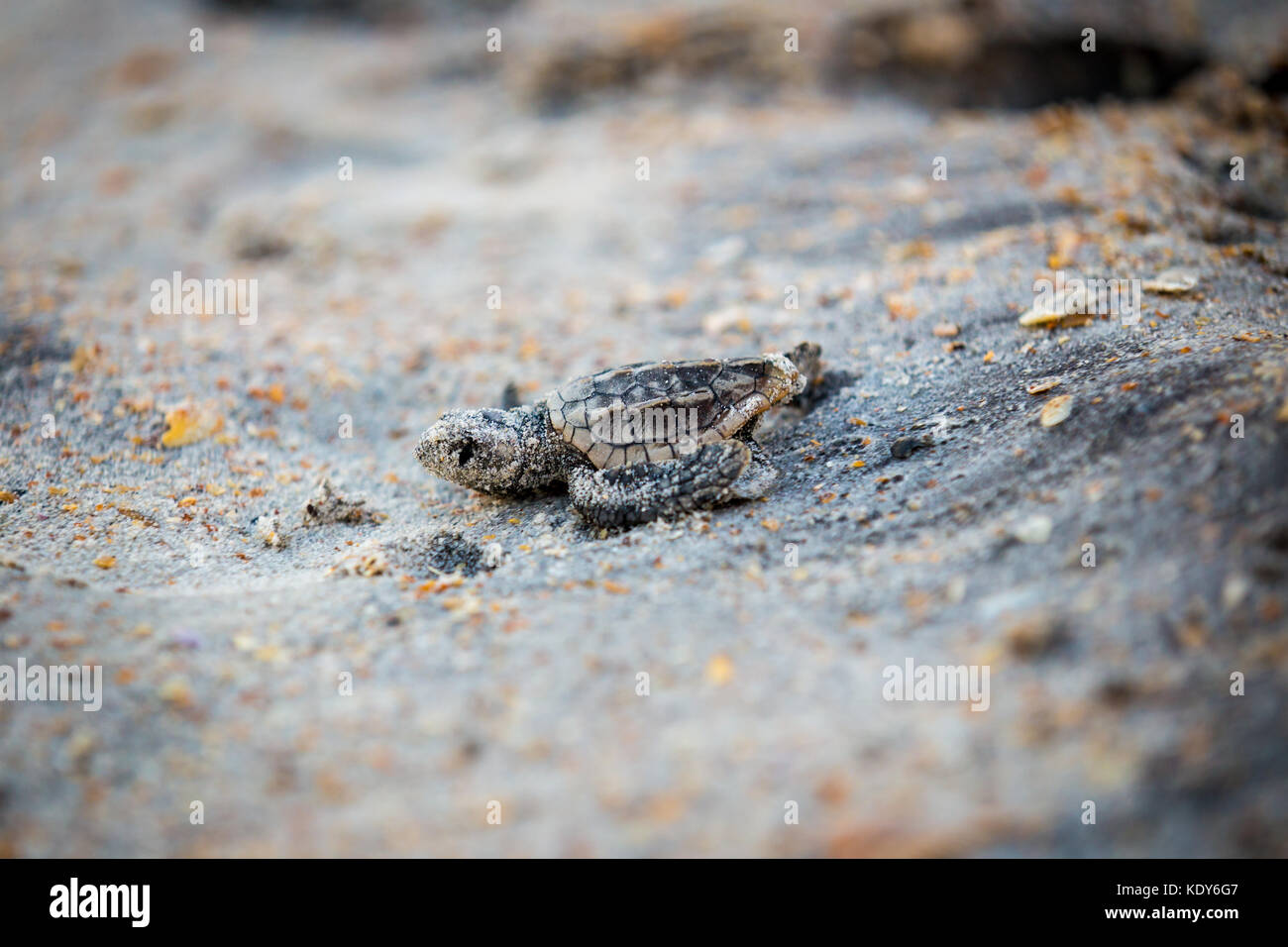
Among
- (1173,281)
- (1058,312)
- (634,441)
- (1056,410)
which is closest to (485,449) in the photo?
(634,441)

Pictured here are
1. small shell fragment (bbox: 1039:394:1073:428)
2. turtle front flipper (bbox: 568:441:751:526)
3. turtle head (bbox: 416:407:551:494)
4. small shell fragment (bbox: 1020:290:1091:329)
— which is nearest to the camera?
small shell fragment (bbox: 1039:394:1073:428)

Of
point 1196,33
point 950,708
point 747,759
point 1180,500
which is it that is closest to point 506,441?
point 747,759

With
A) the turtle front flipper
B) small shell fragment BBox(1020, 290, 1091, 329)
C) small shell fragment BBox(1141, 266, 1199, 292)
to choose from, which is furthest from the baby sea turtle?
small shell fragment BBox(1141, 266, 1199, 292)

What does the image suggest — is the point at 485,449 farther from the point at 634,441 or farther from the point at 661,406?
the point at 661,406

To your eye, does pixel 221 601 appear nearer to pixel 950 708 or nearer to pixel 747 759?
pixel 747 759

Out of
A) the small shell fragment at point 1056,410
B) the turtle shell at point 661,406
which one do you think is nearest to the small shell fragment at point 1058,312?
the small shell fragment at point 1056,410

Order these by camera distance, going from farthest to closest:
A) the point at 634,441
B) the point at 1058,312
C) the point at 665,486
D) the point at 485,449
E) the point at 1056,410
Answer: the point at 1058,312 → the point at 485,449 → the point at 634,441 → the point at 665,486 → the point at 1056,410

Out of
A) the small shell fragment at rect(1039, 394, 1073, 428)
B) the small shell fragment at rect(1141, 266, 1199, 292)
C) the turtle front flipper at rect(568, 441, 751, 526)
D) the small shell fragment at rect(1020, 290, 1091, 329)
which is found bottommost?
the turtle front flipper at rect(568, 441, 751, 526)

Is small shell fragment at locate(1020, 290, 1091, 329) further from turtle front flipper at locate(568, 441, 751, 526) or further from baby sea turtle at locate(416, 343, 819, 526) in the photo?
turtle front flipper at locate(568, 441, 751, 526)
